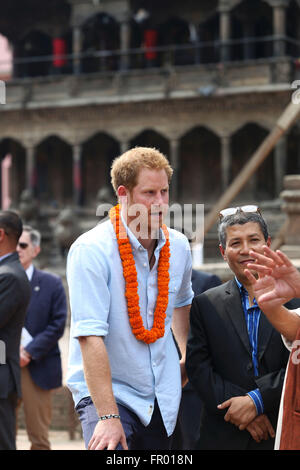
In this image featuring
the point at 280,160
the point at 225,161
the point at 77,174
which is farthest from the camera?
the point at 77,174

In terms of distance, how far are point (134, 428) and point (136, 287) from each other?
1.96 ft

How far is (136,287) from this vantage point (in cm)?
341

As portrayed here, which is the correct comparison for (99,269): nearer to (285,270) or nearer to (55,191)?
(285,270)

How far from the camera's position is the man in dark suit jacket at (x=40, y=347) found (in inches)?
243

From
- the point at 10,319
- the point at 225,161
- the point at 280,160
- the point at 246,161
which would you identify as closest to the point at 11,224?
the point at 10,319

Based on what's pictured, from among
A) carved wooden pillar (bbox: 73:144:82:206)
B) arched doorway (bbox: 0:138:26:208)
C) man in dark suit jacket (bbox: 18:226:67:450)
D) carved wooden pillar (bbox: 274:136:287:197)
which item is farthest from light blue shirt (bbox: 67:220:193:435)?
arched doorway (bbox: 0:138:26:208)

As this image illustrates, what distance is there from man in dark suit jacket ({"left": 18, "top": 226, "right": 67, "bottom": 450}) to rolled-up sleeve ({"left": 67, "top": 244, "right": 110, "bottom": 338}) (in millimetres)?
2878

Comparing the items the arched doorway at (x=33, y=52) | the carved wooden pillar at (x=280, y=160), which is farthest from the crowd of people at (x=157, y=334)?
the arched doorway at (x=33, y=52)

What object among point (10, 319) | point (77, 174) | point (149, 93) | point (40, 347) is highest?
point (149, 93)

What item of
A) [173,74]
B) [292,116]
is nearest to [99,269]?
[292,116]

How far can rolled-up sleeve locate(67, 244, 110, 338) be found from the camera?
10.7 ft

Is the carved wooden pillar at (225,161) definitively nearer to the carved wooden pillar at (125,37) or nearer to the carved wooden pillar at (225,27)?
the carved wooden pillar at (225,27)

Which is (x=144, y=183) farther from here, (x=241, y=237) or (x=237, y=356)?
(x=237, y=356)

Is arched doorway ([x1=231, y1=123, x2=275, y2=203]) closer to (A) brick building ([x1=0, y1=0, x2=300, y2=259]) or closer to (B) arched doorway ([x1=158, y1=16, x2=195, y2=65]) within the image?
(A) brick building ([x1=0, y1=0, x2=300, y2=259])
